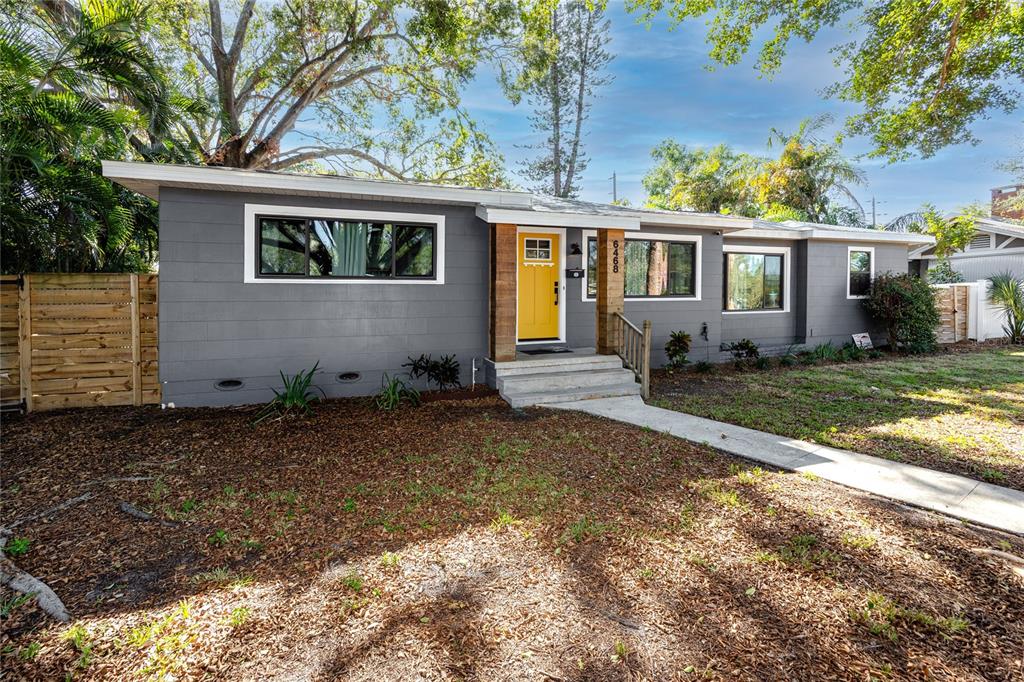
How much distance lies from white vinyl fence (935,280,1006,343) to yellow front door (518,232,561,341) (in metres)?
12.1

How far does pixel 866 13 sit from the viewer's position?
9391mm

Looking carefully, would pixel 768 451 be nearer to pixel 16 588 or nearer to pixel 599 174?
pixel 16 588

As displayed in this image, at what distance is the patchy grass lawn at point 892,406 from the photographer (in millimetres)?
4965

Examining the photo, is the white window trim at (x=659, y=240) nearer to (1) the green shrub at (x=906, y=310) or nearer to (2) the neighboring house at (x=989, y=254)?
(1) the green shrub at (x=906, y=310)

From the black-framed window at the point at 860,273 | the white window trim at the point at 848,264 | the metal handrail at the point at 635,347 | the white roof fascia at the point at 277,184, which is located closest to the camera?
the white roof fascia at the point at 277,184

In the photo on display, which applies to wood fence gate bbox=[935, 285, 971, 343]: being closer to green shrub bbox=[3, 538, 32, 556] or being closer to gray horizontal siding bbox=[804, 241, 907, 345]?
gray horizontal siding bbox=[804, 241, 907, 345]

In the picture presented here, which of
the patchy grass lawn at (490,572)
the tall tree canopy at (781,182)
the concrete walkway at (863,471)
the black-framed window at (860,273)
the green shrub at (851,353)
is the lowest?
the patchy grass lawn at (490,572)

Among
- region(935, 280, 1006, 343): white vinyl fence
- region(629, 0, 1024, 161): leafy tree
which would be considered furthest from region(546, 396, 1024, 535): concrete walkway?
region(935, 280, 1006, 343): white vinyl fence

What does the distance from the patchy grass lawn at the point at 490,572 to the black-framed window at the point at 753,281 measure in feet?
25.0

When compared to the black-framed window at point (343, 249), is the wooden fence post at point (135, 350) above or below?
below

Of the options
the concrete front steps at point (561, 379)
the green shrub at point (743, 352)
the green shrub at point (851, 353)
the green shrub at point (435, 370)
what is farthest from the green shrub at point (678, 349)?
the green shrub at point (435, 370)

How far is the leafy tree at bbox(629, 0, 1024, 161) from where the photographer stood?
8531 mm

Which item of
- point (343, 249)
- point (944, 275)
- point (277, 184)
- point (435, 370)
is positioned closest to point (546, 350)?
point (435, 370)

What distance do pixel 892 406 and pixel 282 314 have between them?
27.6 feet
